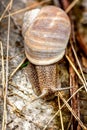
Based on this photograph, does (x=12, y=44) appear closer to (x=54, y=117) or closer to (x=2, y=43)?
(x=2, y=43)

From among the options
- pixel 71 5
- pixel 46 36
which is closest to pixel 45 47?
pixel 46 36

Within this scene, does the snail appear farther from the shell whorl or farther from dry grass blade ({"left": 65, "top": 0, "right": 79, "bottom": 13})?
dry grass blade ({"left": 65, "top": 0, "right": 79, "bottom": 13})

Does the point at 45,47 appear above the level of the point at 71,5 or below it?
above

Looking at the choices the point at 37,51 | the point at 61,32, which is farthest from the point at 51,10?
the point at 37,51

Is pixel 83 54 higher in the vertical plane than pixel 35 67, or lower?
lower

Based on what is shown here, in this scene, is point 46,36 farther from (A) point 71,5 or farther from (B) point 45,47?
(A) point 71,5

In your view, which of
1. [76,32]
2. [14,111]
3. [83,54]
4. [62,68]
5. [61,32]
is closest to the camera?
[14,111]

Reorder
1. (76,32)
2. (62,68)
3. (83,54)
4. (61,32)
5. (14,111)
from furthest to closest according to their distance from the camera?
(76,32), (83,54), (62,68), (61,32), (14,111)

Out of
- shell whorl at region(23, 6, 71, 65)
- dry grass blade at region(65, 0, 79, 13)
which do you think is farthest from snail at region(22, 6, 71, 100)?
dry grass blade at region(65, 0, 79, 13)
